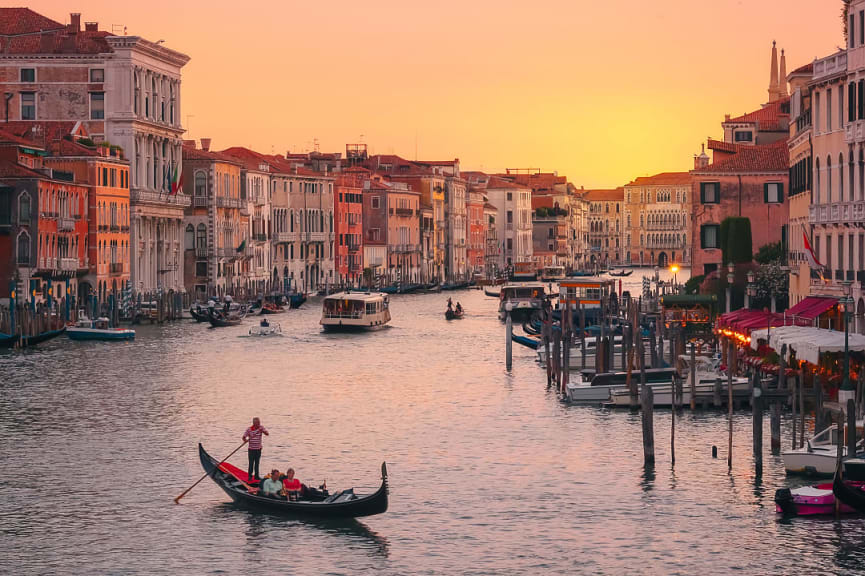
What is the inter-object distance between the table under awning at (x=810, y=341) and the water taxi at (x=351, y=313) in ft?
107

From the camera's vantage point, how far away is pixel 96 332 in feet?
193

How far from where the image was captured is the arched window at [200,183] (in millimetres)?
89500

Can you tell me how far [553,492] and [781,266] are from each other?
24426 mm

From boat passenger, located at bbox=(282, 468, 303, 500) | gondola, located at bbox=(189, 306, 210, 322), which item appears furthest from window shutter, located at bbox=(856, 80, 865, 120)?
gondola, located at bbox=(189, 306, 210, 322)

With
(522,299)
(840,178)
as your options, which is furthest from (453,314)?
(840,178)

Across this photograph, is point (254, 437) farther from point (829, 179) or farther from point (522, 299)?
point (522, 299)

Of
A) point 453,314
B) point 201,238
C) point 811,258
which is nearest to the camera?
point 811,258

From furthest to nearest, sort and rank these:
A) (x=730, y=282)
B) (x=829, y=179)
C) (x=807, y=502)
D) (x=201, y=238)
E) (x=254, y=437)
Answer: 1. (x=201, y=238)
2. (x=730, y=282)
3. (x=829, y=179)
4. (x=254, y=437)
5. (x=807, y=502)

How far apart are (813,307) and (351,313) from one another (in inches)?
1217

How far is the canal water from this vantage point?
23.5m

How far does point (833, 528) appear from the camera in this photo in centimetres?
2434

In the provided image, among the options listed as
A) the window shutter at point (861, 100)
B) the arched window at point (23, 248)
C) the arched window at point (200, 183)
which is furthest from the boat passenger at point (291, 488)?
the arched window at point (200, 183)

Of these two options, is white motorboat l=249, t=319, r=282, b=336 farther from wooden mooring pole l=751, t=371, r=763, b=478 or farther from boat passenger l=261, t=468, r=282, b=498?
boat passenger l=261, t=468, r=282, b=498

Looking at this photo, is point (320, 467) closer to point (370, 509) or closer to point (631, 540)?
point (370, 509)
